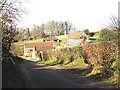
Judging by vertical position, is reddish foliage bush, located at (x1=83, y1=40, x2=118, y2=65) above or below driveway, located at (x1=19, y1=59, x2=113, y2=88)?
above

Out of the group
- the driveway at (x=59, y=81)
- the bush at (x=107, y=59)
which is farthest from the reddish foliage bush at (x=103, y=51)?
the driveway at (x=59, y=81)

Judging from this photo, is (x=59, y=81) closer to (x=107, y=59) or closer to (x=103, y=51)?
(x=107, y=59)

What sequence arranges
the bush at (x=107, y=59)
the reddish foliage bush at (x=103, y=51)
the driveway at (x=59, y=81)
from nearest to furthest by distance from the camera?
the driveway at (x=59, y=81) < the bush at (x=107, y=59) < the reddish foliage bush at (x=103, y=51)

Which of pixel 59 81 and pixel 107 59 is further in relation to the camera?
pixel 107 59

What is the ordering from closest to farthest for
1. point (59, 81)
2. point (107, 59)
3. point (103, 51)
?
point (59, 81) → point (107, 59) → point (103, 51)

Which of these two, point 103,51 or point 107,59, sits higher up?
point 103,51

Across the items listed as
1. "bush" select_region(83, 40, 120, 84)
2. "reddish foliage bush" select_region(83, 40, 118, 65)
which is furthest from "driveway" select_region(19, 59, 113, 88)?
"reddish foliage bush" select_region(83, 40, 118, 65)

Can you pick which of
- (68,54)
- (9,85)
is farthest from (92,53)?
(68,54)

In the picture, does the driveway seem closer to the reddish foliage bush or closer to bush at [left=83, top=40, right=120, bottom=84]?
bush at [left=83, top=40, right=120, bottom=84]

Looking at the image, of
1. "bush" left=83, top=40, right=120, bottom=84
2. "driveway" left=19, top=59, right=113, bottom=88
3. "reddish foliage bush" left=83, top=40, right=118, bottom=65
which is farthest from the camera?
"reddish foliage bush" left=83, top=40, right=118, bottom=65

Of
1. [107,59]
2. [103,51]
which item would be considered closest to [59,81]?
[107,59]

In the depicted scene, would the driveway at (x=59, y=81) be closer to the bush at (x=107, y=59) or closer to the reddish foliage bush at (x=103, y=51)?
the bush at (x=107, y=59)

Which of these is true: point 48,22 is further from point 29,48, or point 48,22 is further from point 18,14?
point 18,14

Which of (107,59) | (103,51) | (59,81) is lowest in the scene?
(59,81)
